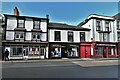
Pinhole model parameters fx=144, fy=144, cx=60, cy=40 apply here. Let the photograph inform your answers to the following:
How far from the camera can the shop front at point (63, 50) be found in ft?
89.3

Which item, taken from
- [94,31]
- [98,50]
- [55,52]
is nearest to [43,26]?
[55,52]

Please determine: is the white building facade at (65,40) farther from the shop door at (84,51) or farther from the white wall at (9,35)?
the white wall at (9,35)

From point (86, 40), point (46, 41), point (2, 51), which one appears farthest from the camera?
point (86, 40)

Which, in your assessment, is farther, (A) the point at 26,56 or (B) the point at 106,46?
(B) the point at 106,46

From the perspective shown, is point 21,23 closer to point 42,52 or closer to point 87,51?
point 42,52

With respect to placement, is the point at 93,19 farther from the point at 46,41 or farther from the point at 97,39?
the point at 46,41

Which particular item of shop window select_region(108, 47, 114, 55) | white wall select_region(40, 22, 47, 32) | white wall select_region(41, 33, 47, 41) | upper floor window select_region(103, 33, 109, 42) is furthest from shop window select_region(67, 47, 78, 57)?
shop window select_region(108, 47, 114, 55)

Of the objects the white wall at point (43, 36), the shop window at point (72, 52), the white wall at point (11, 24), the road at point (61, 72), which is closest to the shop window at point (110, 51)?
the shop window at point (72, 52)

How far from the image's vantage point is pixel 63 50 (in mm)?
27969

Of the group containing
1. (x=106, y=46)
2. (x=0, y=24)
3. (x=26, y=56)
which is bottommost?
(x=26, y=56)

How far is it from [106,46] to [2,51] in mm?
20309

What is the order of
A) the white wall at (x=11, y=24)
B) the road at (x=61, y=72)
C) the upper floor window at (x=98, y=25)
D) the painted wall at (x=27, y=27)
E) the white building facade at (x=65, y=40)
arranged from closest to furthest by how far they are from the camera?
the road at (x=61, y=72), the painted wall at (x=27, y=27), the white wall at (x=11, y=24), the white building facade at (x=65, y=40), the upper floor window at (x=98, y=25)

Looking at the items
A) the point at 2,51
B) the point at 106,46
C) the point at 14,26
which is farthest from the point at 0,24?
the point at 106,46

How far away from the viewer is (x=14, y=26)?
84.6 feet
